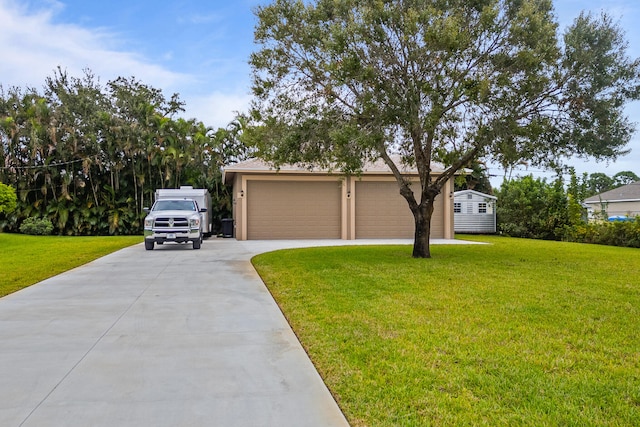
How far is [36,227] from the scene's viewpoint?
917 inches

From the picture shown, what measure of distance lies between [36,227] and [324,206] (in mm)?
13817

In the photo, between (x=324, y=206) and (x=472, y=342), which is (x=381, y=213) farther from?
(x=472, y=342)

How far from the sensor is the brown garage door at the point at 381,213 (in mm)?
21516

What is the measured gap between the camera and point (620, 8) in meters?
10.9

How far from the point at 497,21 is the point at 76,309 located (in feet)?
32.7

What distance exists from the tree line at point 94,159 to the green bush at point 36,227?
Answer: 0.86 m

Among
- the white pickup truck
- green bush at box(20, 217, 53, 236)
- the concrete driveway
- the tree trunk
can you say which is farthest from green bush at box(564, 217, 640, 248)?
green bush at box(20, 217, 53, 236)

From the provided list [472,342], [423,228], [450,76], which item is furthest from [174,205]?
[472,342]

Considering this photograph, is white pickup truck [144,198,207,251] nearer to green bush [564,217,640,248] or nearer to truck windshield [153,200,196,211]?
truck windshield [153,200,196,211]

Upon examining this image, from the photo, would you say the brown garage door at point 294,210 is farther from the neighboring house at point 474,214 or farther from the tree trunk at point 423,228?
the neighboring house at point 474,214

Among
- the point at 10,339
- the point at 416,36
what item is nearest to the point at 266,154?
the point at 416,36

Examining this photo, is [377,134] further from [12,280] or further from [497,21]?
[12,280]

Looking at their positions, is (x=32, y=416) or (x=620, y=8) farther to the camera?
(x=620, y=8)

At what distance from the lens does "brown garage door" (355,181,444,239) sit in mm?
21516
